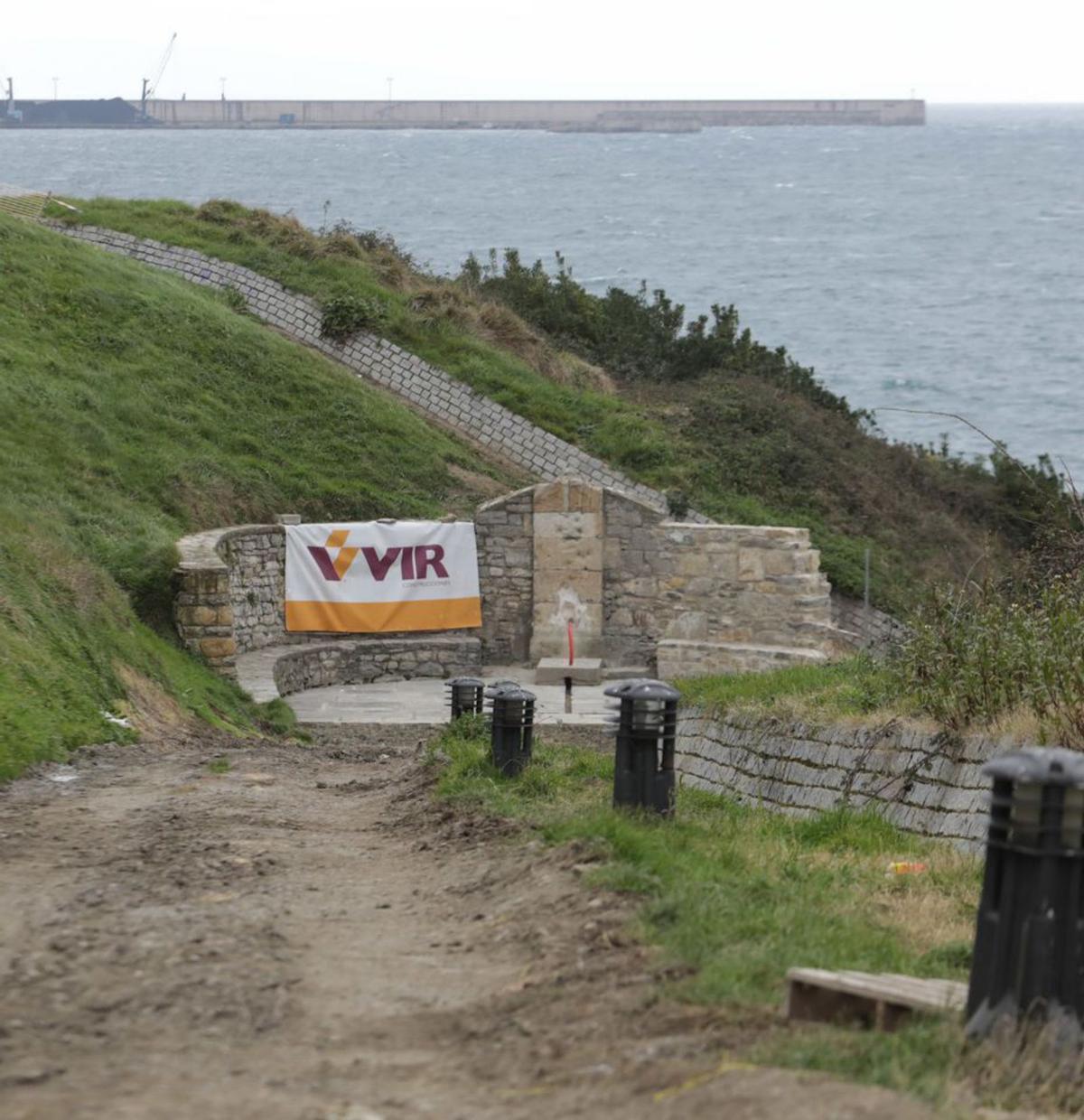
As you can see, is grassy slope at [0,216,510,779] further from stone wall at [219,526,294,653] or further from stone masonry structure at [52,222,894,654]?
stone masonry structure at [52,222,894,654]

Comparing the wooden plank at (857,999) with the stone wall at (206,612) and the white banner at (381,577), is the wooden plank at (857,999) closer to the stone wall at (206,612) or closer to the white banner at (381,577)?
the stone wall at (206,612)

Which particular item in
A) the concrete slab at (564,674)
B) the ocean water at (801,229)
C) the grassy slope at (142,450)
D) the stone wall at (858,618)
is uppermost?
the ocean water at (801,229)

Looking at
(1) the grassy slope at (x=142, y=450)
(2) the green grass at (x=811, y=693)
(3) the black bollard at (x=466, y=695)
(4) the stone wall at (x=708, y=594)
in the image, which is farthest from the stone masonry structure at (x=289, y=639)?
(2) the green grass at (x=811, y=693)

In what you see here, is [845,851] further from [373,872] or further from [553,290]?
→ [553,290]

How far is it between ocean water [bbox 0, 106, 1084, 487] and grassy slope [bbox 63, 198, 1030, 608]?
20.3 meters

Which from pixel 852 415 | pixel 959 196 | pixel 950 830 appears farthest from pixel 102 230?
pixel 959 196

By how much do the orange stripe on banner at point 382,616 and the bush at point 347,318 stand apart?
8912mm

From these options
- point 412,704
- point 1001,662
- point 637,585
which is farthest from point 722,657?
point 1001,662

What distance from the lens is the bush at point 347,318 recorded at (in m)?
34.7

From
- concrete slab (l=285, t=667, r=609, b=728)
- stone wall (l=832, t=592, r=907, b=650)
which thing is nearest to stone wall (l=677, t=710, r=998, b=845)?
concrete slab (l=285, t=667, r=609, b=728)

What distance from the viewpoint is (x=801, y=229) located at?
132625 millimetres

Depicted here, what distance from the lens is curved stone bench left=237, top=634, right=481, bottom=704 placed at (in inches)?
979

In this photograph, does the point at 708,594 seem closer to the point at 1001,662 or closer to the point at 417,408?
the point at 417,408

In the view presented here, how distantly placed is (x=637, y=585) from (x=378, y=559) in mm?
3606
